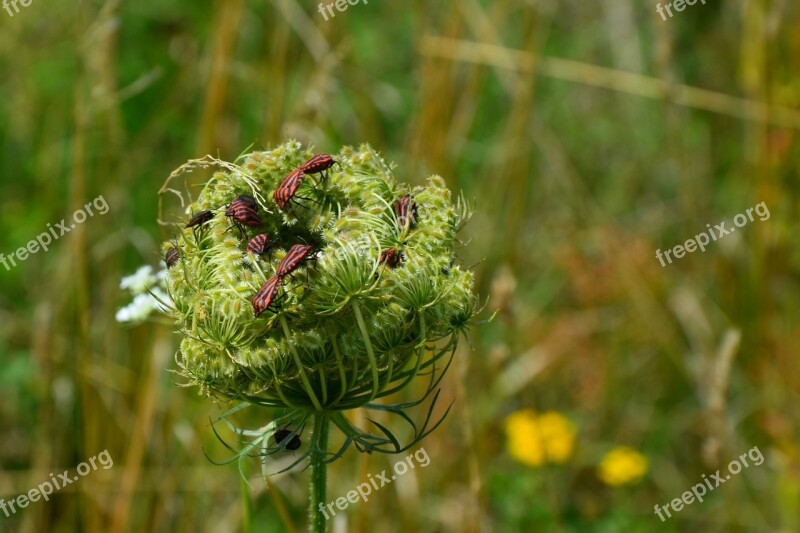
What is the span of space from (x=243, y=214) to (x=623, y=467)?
3.71 metres

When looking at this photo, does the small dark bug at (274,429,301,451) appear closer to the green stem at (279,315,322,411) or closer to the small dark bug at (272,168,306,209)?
the green stem at (279,315,322,411)

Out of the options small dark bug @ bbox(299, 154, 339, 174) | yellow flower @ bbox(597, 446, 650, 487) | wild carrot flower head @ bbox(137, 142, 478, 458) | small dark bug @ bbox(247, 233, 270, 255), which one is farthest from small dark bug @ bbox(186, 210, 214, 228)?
yellow flower @ bbox(597, 446, 650, 487)

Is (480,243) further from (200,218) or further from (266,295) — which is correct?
(266,295)

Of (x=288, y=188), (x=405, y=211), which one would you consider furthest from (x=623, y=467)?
(x=288, y=188)

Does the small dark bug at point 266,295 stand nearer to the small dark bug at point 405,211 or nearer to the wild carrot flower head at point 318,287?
the wild carrot flower head at point 318,287

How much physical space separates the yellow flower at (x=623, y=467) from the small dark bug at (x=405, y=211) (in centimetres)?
337

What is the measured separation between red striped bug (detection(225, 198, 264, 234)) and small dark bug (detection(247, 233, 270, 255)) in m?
0.05

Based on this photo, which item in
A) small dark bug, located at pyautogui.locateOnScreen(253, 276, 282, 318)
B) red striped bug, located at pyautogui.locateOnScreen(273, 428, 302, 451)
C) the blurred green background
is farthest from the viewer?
the blurred green background

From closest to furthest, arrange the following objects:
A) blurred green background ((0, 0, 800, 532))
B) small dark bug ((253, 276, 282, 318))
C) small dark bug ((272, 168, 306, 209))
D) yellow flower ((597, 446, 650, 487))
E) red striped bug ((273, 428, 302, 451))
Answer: small dark bug ((253, 276, 282, 318)), small dark bug ((272, 168, 306, 209)), red striped bug ((273, 428, 302, 451)), blurred green background ((0, 0, 800, 532)), yellow flower ((597, 446, 650, 487))

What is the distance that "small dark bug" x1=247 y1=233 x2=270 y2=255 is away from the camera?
261 centimetres

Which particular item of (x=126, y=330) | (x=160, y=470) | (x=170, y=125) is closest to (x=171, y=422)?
(x=160, y=470)

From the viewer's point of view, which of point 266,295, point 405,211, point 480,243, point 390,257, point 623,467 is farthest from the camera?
point 480,243

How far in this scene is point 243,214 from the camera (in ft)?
8.68

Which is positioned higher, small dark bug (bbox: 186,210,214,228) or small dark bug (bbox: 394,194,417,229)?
small dark bug (bbox: 186,210,214,228)
